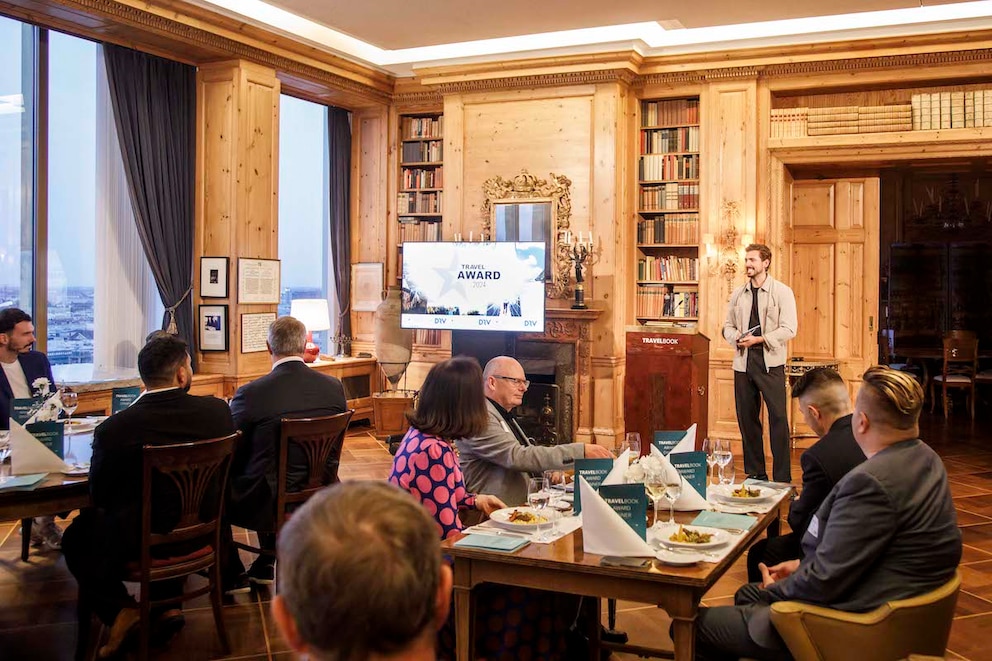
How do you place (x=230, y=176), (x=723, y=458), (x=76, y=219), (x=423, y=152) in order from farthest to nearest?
(x=423, y=152)
(x=230, y=176)
(x=76, y=219)
(x=723, y=458)

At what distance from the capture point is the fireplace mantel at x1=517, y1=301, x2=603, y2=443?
836 cm

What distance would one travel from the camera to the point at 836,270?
8734mm

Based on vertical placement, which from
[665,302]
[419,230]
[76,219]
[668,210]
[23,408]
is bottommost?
[23,408]

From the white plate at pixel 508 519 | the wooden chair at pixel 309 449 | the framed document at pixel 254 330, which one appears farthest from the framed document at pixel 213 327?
the white plate at pixel 508 519

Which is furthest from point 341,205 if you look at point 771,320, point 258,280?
point 771,320

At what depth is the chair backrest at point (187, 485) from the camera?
11.3 ft

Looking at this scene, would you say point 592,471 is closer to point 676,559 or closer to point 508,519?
point 508,519

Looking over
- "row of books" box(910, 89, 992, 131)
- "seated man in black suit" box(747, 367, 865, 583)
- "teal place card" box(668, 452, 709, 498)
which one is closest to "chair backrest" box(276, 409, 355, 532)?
"teal place card" box(668, 452, 709, 498)

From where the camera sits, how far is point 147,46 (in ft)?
24.0

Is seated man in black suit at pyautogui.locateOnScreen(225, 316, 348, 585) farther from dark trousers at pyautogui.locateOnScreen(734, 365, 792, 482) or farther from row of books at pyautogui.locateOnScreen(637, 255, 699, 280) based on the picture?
row of books at pyautogui.locateOnScreen(637, 255, 699, 280)

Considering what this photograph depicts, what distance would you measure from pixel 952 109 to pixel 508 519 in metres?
6.57

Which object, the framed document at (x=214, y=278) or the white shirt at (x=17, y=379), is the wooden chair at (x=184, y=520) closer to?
the white shirt at (x=17, y=379)

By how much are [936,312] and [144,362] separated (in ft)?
39.4

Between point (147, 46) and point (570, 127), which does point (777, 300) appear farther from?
point (147, 46)
